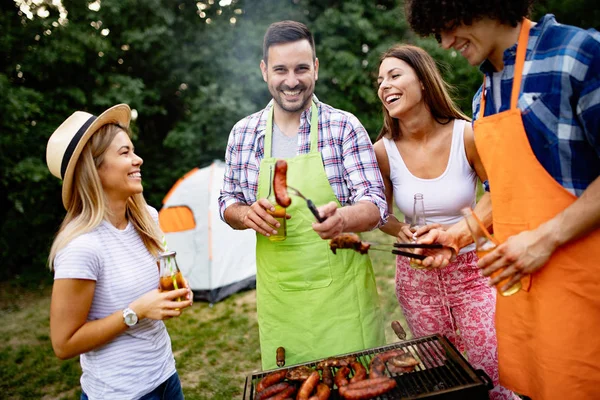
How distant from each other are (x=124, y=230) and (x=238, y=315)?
454cm

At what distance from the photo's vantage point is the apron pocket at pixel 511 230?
6.05ft

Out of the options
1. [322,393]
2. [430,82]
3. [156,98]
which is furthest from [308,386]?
[156,98]

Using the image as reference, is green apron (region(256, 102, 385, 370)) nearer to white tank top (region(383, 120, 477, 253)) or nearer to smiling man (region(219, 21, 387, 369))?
smiling man (region(219, 21, 387, 369))

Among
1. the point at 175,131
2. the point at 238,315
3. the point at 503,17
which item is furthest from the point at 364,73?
the point at 503,17

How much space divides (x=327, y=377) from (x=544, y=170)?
4.84 ft

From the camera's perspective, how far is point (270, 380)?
2.16m

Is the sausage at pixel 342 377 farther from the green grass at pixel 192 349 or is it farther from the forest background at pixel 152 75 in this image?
the forest background at pixel 152 75

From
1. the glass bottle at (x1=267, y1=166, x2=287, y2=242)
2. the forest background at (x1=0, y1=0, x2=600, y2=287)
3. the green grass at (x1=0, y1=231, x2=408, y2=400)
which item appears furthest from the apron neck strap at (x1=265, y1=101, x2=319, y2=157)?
the forest background at (x1=0, y1=0, x2=600, y2=287)

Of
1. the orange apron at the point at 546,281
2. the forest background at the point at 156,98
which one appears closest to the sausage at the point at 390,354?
the orange apron at the point at 546,281

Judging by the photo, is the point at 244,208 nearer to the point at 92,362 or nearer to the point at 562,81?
the point at 92,362

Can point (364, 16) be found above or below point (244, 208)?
above

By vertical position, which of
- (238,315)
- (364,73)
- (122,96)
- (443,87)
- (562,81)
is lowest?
(238,315)

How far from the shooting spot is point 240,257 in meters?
7.44

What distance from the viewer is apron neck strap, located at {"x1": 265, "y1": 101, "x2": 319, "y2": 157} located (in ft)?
8.81
